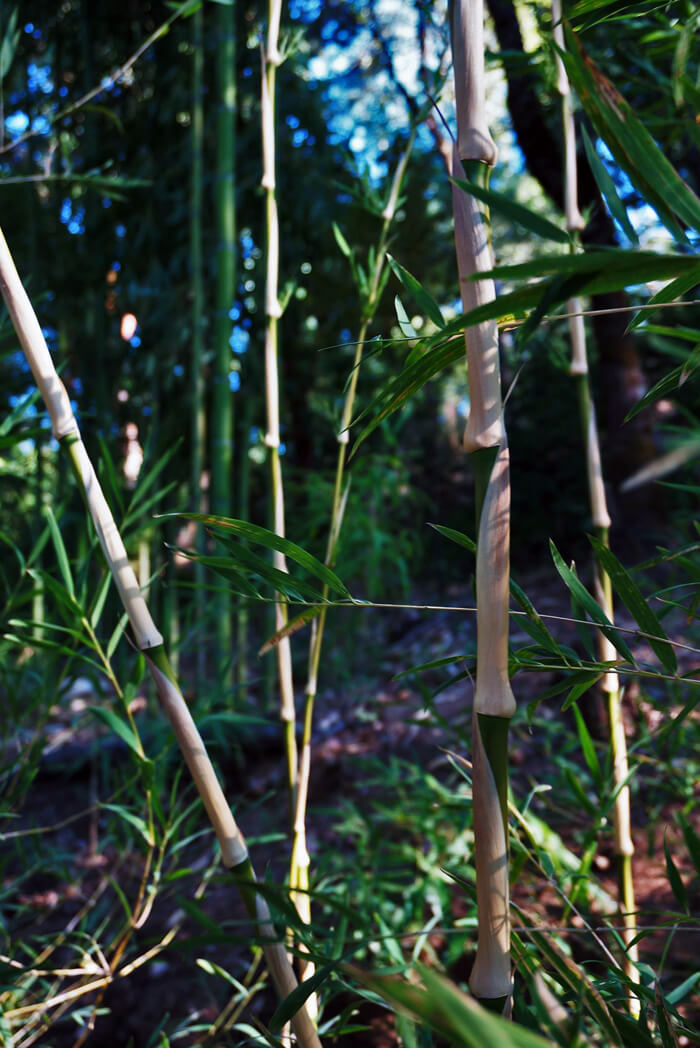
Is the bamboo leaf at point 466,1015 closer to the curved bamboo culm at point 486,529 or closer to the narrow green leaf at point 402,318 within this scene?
the curved bamboo culm at point 486,529

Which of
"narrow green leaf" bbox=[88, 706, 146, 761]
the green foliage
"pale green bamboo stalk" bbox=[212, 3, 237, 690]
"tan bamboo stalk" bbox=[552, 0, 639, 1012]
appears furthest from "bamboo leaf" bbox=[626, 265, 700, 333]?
"pale green bamboo stalk" bbox=[212, 3, 237, 690]

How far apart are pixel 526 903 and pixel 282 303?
858 millimetres

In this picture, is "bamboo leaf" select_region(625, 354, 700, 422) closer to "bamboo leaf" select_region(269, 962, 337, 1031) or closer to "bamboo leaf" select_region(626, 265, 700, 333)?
"bamboo leaf" select_region(626, 265, 700, 333)

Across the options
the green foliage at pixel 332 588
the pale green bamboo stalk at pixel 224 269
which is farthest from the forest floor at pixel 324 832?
the pale green bamboo stalk at pixel 224 269

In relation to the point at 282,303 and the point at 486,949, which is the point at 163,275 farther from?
the point at 486,949

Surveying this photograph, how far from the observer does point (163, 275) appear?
215 cm

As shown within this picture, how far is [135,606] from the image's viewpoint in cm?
41

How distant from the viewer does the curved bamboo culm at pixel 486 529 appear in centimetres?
32

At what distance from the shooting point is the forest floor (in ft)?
3.02

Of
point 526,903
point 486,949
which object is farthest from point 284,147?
point 486,949

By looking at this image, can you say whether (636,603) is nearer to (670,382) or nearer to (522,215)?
(670,382)

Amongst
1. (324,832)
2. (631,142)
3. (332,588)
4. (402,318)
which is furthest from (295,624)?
(324,832)

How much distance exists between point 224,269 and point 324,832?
1098 millimetres

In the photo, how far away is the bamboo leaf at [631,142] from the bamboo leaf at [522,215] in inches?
1.5
